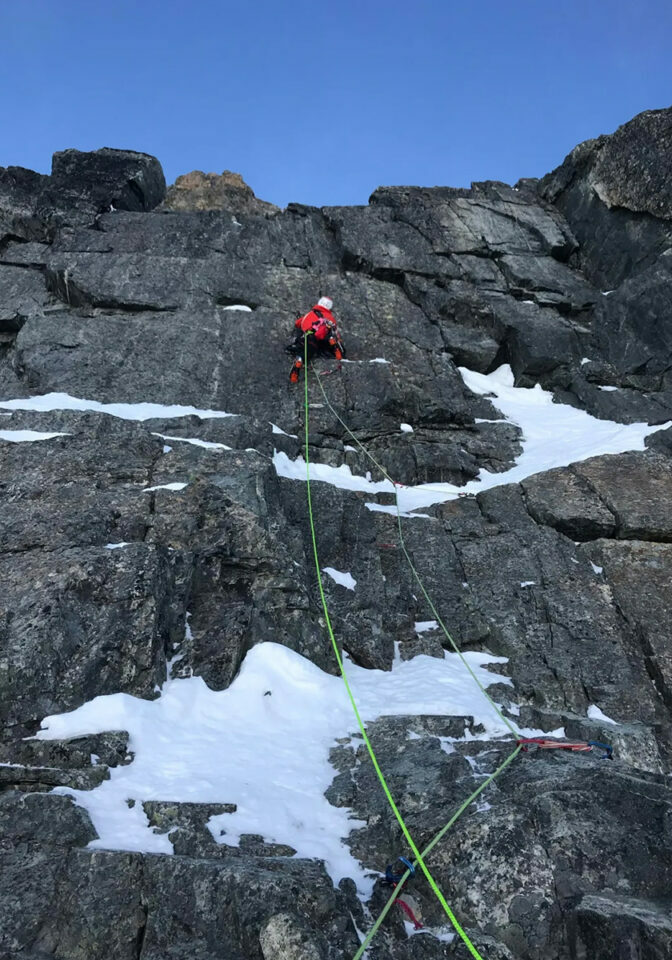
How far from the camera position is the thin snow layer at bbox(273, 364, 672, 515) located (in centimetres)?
1274

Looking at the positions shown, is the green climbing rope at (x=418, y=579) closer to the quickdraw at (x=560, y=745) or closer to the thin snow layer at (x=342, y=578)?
the quickdraw at (x=560, y=745)

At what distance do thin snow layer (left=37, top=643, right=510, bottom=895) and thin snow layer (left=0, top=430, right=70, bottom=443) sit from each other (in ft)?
16.8

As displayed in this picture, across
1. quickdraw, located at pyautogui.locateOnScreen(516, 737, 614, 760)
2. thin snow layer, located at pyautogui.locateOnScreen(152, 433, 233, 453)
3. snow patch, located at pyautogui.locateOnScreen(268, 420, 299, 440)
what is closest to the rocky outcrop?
snow patch, located at pyautogui.locateOnScreen(268, 420, 299, 440)

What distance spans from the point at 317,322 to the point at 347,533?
6117 mm

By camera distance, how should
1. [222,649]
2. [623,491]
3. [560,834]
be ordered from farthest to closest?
[623,491], [222,649], [560,834]

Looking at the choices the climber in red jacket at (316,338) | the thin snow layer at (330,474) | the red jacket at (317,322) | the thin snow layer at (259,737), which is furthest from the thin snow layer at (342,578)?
the red jacket at (317,322)

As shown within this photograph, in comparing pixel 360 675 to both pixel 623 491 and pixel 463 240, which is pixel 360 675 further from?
pixel 463 240

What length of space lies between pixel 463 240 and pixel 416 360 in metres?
6.33

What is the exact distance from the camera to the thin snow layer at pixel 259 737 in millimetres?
5008

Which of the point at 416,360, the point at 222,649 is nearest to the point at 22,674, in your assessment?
the point at 222,649

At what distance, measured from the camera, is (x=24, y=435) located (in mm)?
10391

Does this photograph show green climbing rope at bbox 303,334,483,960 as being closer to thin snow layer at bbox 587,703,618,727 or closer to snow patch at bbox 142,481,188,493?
snow patch at bbox 142,481,188,493

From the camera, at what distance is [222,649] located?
7520mm

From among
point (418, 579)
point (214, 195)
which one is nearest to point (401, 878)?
point (418, 579)
